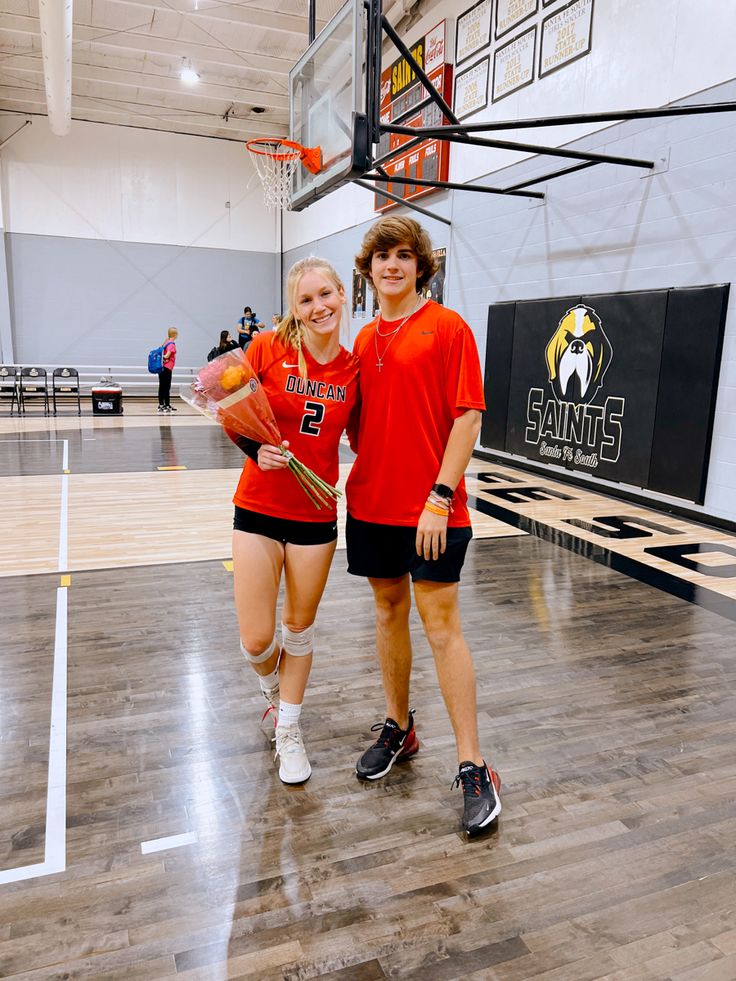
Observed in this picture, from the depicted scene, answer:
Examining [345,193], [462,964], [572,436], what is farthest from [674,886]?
[345,193]

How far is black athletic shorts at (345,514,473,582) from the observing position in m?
1.89

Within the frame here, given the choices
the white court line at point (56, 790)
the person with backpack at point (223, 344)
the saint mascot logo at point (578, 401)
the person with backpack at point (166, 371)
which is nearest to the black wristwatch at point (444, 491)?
the white court line at point (56, 790)

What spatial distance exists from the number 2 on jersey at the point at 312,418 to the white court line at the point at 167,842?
1140 mm

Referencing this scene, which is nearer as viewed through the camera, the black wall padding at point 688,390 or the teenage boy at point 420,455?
the teenage boy at point 420,455

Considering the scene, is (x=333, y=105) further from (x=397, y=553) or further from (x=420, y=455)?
(x=397, y=553)

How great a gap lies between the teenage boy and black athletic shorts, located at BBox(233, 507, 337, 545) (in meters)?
0.11

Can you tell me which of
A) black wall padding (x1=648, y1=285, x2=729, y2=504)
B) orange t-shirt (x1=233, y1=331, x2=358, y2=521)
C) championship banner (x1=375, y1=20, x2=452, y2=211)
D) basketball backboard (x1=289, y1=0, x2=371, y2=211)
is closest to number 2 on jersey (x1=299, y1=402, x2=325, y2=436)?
orange t-shirt (x1=233, y1=331, x2=358, y2=521)

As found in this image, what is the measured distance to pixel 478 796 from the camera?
1.93 metres

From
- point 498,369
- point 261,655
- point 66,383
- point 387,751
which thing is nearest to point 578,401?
point 498,369

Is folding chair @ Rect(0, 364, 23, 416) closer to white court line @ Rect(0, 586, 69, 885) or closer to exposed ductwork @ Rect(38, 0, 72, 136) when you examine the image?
exposed ductwork @ Rect(38, 0, 72, 136)

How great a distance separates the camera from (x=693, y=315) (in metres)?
5.48

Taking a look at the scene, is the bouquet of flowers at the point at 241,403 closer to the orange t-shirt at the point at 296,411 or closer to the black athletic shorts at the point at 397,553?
the orange t-shirt at the point at 296,411

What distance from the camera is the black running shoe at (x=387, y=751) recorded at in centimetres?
214

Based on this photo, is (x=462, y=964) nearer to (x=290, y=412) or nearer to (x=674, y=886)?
(x=674, y=886)
